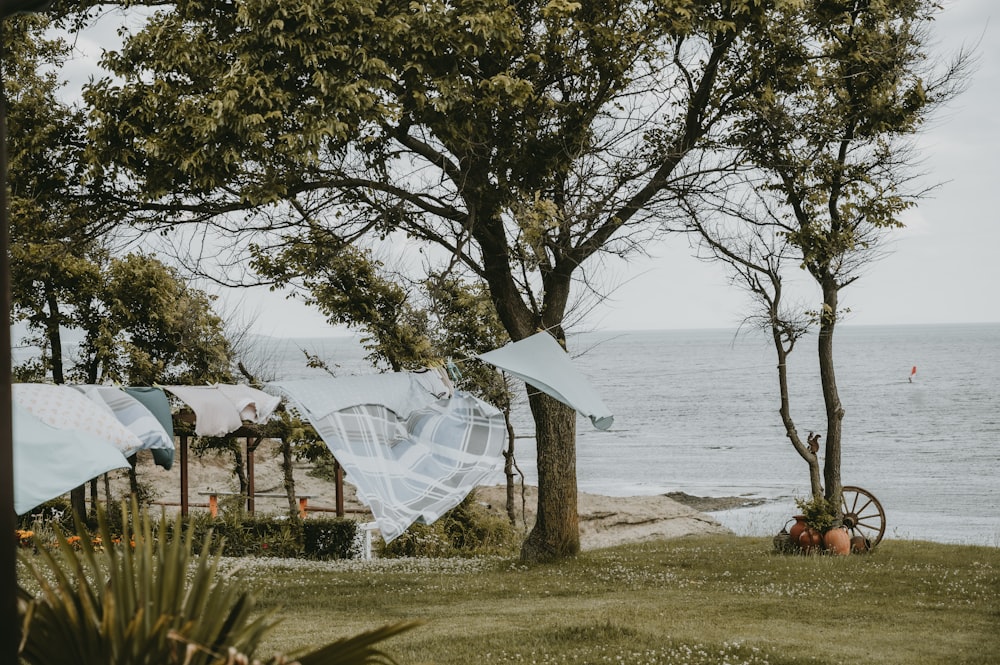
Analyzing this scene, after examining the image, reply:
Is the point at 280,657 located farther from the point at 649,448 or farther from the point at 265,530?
the point at 649,448

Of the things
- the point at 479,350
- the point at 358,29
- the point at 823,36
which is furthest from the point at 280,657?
the point at 479,350

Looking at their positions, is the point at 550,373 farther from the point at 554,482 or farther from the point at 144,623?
the point at 144,623

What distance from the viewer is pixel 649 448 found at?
49531 millimetres

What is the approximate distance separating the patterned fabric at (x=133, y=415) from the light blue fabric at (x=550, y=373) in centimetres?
320

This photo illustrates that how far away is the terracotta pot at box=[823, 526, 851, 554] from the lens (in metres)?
12.9

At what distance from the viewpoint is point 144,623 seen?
3.11 meters

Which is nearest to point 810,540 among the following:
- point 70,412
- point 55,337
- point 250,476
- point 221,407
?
point 221,407

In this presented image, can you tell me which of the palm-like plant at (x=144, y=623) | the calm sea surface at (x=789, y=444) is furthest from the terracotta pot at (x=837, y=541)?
the palm-like plant at (x=144, y=623)

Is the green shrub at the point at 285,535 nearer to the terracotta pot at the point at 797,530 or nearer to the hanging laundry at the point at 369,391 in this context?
the terracotta pot at the point at 797,530

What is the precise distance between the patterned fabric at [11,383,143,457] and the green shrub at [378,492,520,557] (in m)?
8.69

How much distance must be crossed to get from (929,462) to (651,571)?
33.1 meters

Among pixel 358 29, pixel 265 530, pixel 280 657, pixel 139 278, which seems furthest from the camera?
pixel 139 278

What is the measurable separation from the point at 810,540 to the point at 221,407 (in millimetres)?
7793

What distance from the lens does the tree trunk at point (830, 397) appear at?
13.9 meters
